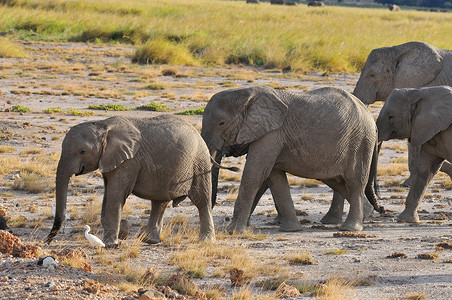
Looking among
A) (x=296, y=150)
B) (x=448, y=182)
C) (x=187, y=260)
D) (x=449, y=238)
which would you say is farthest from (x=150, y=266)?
(x=448, y=182)

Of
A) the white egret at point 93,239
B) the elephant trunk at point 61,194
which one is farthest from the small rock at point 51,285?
the elephant trunk at point 61,194

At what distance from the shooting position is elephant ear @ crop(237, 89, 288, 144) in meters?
9.80

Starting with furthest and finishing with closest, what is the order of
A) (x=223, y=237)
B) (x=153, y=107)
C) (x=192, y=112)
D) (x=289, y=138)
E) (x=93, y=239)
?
(x=153, y=107), (x=192, y=112), (x=289, y=138), (x=223, y=237), (x=93, y=239)

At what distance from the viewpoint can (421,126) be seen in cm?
1056

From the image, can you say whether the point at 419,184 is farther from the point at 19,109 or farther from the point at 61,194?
the point at 19,109

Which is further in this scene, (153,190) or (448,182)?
(448,182)

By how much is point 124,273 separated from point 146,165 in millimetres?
1392

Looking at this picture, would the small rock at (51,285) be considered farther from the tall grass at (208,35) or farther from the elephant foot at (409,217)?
the tall grass at (208,35)

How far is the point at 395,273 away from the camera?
8.03 metres

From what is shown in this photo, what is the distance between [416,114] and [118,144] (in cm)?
417

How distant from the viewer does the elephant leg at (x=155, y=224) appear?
9047 mm

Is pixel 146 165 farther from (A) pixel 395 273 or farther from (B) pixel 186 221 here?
(A) pixel 395 273

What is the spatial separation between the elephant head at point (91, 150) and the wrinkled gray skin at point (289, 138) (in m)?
1.57

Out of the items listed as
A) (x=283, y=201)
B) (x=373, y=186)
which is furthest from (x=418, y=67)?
(x=283, y=201)
